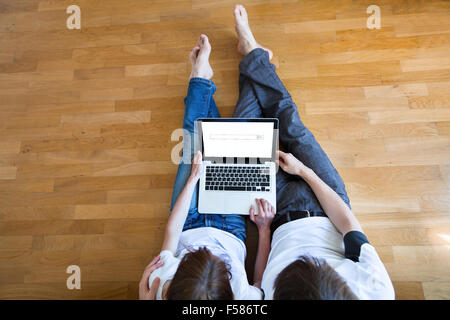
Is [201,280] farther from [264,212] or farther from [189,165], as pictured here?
[189,165]

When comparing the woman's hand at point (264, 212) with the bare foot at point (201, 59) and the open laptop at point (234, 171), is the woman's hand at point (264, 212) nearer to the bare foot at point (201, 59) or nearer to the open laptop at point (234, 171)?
the open laptop at point (234, 171)

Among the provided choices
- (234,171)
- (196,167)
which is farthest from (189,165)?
(234,171)

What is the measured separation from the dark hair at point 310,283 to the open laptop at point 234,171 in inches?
13.3

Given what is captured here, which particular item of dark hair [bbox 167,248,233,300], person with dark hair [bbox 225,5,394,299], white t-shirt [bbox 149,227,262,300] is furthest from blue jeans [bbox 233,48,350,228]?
dark hair [bbox 167,248,233,300]

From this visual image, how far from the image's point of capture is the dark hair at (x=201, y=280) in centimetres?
73

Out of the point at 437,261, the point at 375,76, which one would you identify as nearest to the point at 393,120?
the point at 375,76

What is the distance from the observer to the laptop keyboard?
1.13 m

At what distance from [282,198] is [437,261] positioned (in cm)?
73

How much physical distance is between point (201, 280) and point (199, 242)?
0.84 ft

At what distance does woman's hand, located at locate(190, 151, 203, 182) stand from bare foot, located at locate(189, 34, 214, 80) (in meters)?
0.47

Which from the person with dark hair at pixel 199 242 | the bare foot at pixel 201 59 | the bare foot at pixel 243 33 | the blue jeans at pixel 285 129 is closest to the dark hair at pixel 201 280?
the person with dark hair at pixel 199 242

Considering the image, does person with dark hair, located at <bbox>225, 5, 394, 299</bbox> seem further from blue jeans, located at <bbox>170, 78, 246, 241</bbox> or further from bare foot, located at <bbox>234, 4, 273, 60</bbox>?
blue jeans, located at <bbox>170, 78, 246, 241</bbox>

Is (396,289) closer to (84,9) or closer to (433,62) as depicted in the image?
(433,62)

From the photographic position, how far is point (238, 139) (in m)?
1.06
